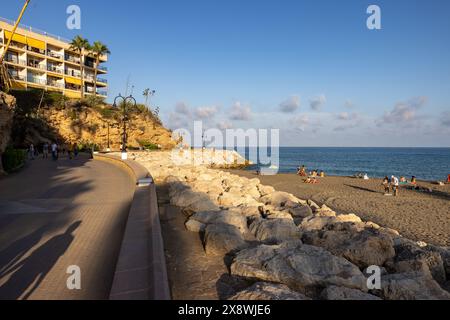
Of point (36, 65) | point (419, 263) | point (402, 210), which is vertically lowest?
point (402, 210)

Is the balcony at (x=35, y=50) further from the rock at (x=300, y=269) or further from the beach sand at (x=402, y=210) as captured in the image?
the rock at (x=300, y=269)

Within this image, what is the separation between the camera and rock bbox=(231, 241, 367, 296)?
14.0 feet

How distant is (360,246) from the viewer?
211 inches

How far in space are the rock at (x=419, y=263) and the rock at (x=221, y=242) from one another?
277 centimetres

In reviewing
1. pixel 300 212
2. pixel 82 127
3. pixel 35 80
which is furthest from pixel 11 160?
pixel 35 80

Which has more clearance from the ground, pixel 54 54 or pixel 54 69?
pixel 54 54

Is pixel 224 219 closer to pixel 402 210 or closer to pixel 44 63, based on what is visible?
pixel 402 210

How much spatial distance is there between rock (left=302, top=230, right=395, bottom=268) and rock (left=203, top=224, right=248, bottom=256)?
177 centimetres

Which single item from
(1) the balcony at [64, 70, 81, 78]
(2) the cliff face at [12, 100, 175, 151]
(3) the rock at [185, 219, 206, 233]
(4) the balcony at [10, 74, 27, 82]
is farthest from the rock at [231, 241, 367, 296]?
(1) the balcony at [64, 70, 81, 78]

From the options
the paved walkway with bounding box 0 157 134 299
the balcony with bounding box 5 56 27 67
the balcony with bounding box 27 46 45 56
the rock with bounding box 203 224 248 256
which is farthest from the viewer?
the balcony with bounding box 27 46 45 56

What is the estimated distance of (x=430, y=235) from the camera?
484 inches

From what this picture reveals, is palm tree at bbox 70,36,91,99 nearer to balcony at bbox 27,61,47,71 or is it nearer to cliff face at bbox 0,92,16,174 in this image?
balcony at bbox 27,61,47,71

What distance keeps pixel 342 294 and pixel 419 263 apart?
2261 millimetres

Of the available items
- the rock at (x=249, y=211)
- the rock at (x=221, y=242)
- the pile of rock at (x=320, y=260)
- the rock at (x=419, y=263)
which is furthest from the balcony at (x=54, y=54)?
the rock at (x=419, y=263)
